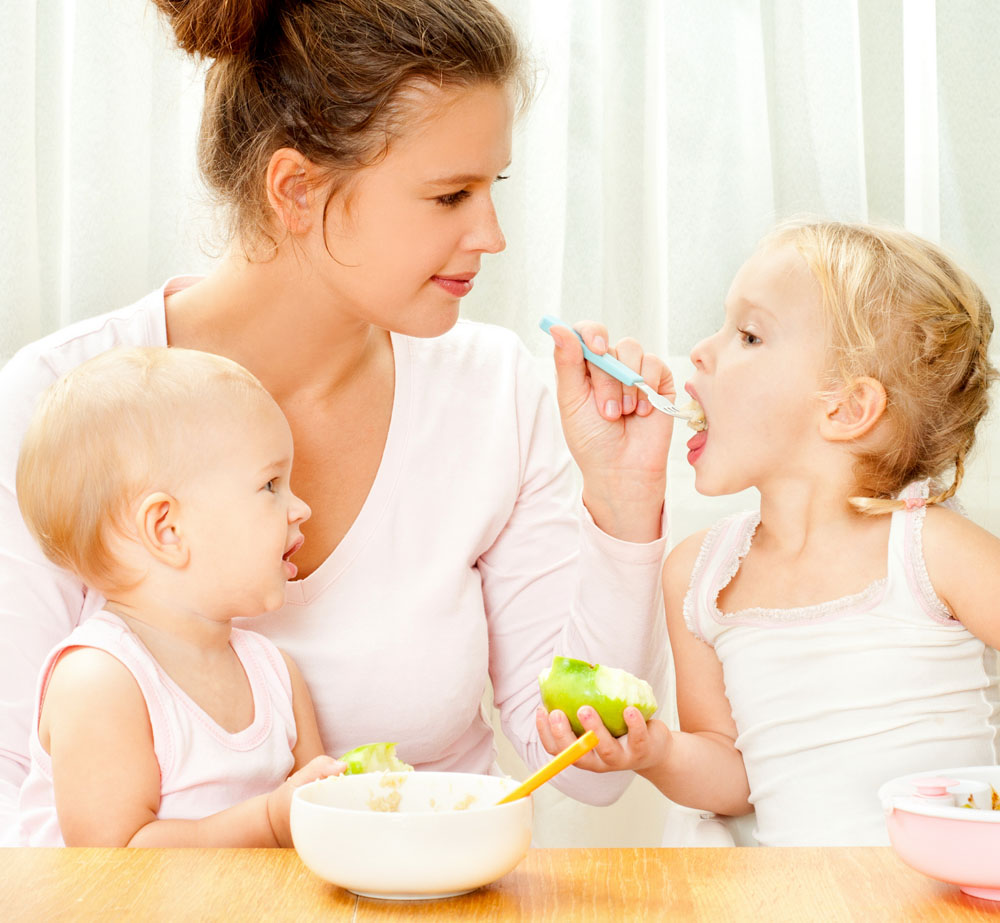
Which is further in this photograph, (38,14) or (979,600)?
(38,14)

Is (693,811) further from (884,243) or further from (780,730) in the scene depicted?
(884,243)

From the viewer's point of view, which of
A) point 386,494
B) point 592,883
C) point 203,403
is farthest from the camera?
point 386,494

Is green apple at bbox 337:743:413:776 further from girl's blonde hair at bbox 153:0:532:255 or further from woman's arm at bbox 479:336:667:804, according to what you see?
girl's blonde hair at bbox 153:0:532:255

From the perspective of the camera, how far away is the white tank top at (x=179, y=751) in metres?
1.11

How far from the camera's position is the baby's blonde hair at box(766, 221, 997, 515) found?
1.27 metres

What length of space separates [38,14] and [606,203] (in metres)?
0.84

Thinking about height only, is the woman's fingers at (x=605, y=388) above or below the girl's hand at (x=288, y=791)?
above

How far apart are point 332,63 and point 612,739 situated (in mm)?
733

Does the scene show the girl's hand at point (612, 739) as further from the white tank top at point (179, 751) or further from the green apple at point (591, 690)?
the white tank top at point (179, 751)

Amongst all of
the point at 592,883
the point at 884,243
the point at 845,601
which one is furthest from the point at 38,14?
the point at 592,883

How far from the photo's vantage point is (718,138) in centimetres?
173

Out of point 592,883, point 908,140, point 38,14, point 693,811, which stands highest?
point 38,14

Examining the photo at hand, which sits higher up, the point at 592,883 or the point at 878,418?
the point at 878,418

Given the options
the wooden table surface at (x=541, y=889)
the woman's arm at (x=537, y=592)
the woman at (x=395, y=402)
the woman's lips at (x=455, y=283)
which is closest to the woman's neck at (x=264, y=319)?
the woman at (x=395, y=402)
